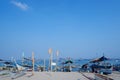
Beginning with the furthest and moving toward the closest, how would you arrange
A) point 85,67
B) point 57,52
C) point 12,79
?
point 85,67
point 57,52
point 12,79

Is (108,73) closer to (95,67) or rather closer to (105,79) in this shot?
(95,67)

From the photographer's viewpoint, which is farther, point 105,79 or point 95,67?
point 95,67

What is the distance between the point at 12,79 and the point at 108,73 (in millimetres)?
12559

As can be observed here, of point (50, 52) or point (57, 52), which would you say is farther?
point (57, 52)

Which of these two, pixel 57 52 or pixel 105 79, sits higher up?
pixel 57 52

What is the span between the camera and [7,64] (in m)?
45.6

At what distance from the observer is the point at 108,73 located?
26.0 meters

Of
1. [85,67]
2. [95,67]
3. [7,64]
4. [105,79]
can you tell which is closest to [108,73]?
[95,67]

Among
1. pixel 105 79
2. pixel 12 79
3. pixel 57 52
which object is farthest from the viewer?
pixel 57 52

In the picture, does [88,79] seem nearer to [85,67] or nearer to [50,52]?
[50,52]

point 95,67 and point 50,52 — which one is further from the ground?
point 50,52

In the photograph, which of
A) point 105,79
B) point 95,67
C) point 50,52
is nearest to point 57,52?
point 50,52

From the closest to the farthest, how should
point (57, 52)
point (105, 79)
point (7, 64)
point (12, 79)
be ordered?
point (105, 79) → point (12, 79) → point (57, 52) → point (7, 64)

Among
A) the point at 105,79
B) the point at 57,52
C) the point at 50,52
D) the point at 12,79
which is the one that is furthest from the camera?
the point at 57,52
